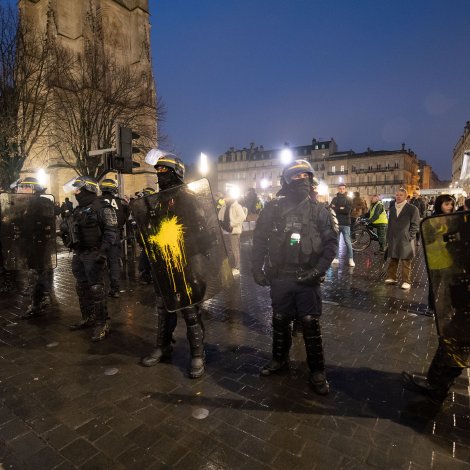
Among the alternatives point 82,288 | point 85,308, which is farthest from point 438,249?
point 85,308

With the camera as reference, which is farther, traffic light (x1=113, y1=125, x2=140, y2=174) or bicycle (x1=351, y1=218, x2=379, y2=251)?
bicycle (x1=351, y1=218, x2=379, y2=251)

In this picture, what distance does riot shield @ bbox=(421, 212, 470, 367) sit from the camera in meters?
2.46

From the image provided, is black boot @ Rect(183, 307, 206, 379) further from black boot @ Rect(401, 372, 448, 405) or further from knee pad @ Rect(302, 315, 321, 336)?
black boot @ Rect(401, 372, 448, 405)

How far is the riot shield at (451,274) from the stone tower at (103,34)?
83.3 ft

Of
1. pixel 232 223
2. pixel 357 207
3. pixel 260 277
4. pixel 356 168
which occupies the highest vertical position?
pixel 356 168

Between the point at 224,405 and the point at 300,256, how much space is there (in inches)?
58.2

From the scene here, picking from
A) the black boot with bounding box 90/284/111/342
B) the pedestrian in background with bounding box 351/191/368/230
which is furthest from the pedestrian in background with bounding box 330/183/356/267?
the black boot with bounding box 90/284/111/342

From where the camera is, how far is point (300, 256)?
10.5 ft

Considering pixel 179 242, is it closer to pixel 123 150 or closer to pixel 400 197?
pixel 400 197

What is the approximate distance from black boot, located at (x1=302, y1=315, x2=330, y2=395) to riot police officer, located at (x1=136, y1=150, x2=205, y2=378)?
111 centimetres

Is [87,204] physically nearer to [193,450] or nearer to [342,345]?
[193,450]

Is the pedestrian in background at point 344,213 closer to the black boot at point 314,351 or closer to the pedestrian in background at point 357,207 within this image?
the pedestrian in background at point 357,207

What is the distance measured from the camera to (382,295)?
637 centimetres

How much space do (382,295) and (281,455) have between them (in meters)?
4.70
